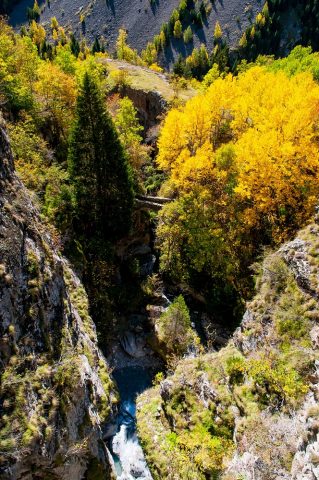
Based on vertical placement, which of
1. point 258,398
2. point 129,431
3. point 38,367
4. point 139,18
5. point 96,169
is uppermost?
point 139,18

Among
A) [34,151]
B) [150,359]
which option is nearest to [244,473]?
[150,359]

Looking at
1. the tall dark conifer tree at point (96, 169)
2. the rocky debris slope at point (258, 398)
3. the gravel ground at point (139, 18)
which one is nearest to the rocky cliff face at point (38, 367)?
the rocky debris slope at point (258, 398)

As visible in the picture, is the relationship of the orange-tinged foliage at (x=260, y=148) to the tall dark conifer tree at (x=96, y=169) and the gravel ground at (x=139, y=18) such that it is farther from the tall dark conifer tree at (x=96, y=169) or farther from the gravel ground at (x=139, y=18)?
the gravel ground at (x=139, y=18)

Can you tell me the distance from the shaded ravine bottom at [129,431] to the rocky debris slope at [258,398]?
440cm

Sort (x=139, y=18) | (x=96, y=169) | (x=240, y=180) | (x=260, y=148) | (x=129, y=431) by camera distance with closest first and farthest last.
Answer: (x=129, y=431), (x=260, y=148), (x=240, y=180), (x=96, y=169), (x=139, y=18)

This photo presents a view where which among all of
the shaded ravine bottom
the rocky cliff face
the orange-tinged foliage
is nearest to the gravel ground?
the orange-tinged foliage

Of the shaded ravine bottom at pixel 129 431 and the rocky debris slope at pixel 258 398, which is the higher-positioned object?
the rocky debris slope at pixel 258 398

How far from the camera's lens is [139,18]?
440ft

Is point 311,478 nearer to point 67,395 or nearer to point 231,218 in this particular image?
point 67,395

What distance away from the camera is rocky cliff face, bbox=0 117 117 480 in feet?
49.8

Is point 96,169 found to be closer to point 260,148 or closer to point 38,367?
point 260,148

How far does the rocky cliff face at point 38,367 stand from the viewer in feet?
49.8

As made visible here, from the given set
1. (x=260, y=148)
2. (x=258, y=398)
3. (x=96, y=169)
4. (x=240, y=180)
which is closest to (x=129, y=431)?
(x=258, y=398)

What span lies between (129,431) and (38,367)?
1566 cm
